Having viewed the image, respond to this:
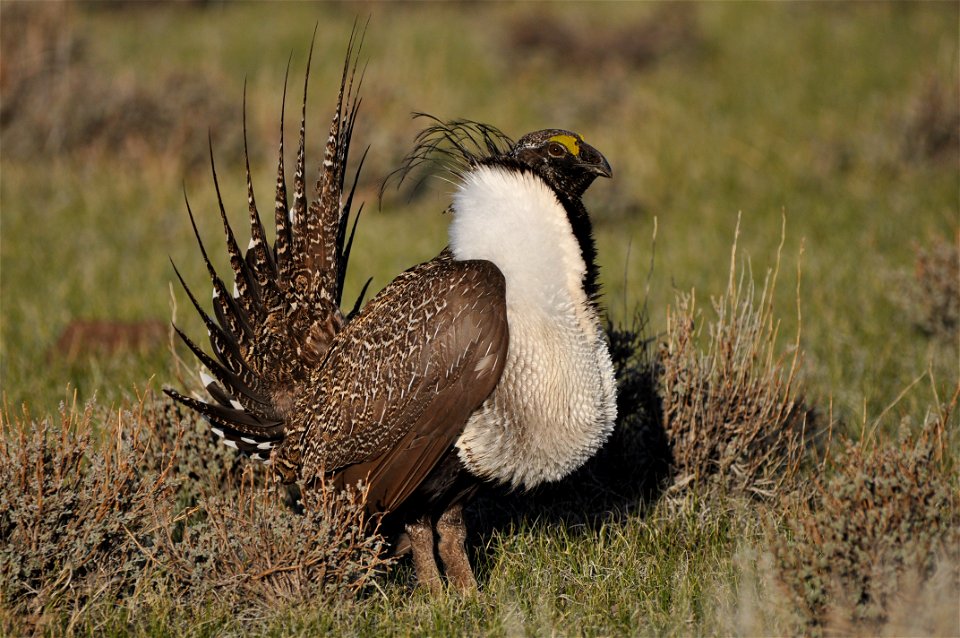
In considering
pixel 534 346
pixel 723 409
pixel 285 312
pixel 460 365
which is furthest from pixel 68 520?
pixel 723 409

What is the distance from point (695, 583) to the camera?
3.28m

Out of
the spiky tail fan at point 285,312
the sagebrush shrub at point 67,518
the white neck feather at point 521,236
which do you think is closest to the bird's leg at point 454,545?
the spiky tail fan at point 285,312

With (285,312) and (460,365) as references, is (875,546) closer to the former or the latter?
(460,365)

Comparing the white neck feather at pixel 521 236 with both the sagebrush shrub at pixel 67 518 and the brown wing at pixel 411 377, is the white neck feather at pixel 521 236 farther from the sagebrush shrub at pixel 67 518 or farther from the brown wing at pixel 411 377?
the sagebrush shrub at pixel 67 518

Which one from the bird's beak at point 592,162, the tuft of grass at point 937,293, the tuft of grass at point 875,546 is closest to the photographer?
the tuft of grass at point 875,546

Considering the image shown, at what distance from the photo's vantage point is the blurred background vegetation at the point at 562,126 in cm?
563

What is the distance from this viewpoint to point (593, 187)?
8367mm

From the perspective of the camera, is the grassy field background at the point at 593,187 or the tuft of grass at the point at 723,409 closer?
the grassy field background at the point at 593,187

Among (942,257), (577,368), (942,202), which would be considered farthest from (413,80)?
(577,368)

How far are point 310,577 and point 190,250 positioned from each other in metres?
4.51

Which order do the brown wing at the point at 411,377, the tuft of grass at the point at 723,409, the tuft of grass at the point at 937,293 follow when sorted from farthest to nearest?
1. the tuft of grass at the point at 937,293
2. the tuft of grass at the point at 723,409
3. the brown wing at the point at 411,377

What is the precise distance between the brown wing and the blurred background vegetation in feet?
3.86

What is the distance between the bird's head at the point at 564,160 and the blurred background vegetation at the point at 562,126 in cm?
89

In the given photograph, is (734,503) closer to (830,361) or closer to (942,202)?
(830,361)
